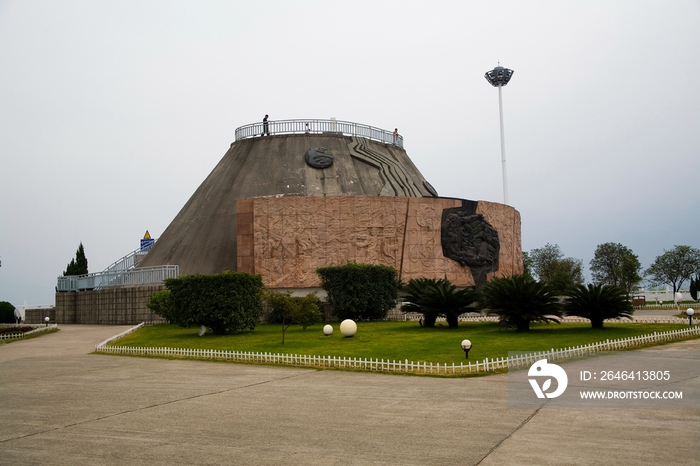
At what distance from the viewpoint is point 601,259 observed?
204ft

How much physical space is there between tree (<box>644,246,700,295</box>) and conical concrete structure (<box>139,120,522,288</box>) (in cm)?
2925

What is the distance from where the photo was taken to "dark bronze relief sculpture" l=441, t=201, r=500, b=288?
30609 mm

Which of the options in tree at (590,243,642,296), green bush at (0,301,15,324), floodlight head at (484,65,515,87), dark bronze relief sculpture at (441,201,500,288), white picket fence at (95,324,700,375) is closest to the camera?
white picket fence at (95,324,700,375)

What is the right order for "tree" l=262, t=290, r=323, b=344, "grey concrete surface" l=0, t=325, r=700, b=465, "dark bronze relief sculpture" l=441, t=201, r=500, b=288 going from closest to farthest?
"grey concrete surface" l=0, t=325, r=700, b=465 < "tree" l=262, t=290, r=323, b=344 < "dark bronze relief sculpture" l=441, t=201, r=500, b=288

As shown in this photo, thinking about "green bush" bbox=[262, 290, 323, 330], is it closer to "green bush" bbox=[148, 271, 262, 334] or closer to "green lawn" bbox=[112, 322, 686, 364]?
"green lawn" bbox=[112, 322, 686, 364]

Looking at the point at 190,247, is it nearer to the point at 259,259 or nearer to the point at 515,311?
the point at 259,259

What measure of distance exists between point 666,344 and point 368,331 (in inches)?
325

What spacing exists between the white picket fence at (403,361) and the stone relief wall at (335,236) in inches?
466

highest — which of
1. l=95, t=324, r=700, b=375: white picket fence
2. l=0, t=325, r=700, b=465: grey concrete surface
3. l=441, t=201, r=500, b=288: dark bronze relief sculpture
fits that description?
l=441, t=201, r=500, b=288: dark bronze relief sculpture

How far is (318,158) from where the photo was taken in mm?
35406

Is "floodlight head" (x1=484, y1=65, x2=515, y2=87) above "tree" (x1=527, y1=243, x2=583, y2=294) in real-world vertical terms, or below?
above

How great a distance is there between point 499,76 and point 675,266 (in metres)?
27.0

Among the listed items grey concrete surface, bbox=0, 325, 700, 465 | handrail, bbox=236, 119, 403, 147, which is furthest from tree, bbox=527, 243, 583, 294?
grey concrete surface, bbox=0, 325, 700, 465

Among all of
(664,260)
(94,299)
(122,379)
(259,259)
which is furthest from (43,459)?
(664,260)
